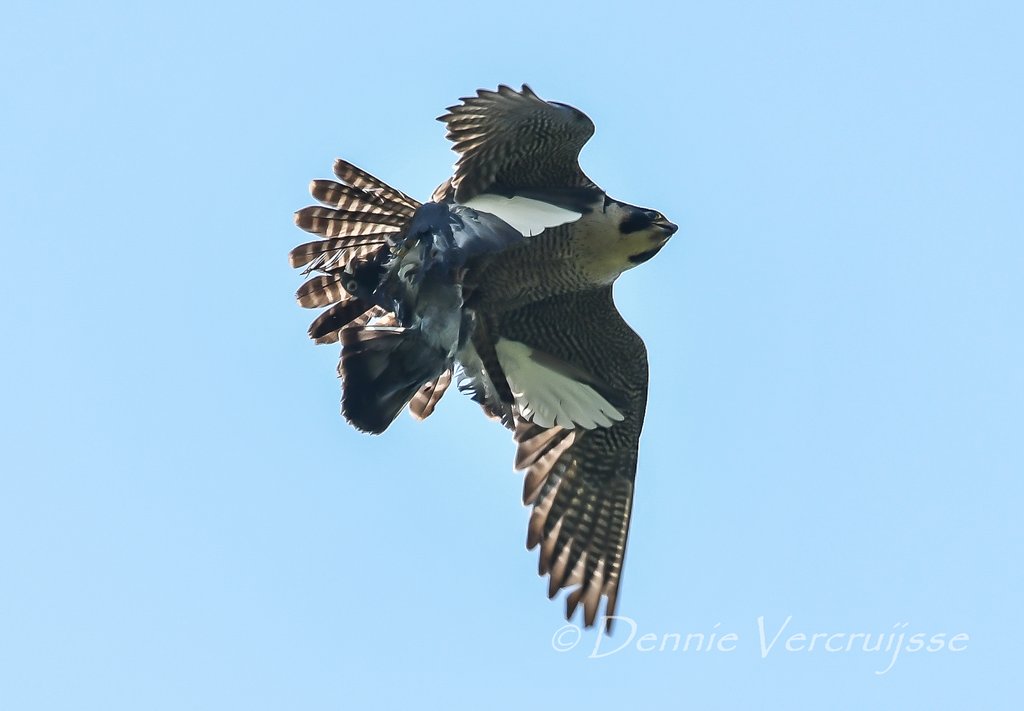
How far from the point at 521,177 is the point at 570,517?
316 cm

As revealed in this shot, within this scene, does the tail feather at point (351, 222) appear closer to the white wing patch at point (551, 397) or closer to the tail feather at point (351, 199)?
the tail feather at point (351, 199)

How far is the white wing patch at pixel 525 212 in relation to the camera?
1252 centimetres

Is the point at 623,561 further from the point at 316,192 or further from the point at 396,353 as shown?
the point at 316,192

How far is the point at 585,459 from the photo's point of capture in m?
14.2

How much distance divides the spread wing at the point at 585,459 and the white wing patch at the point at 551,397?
13cm

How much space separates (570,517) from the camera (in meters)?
14.0

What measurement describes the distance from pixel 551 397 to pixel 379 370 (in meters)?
1.81

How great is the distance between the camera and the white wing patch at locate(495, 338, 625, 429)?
1391 centimetres

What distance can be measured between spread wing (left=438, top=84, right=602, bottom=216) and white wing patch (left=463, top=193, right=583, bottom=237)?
40mm

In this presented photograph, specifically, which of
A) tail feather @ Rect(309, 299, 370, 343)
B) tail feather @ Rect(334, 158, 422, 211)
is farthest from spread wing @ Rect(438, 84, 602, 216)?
tail feather @ Rect(309, 299, 370, 343)

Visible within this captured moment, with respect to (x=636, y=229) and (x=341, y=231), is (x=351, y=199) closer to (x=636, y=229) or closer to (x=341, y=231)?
(x=341, y=231)

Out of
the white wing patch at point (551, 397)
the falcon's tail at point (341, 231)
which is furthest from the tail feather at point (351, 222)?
the white wing patch at point (551, 397)

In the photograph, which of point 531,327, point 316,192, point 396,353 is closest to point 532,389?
point 531,327

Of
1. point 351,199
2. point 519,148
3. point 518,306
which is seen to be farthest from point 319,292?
point 519,148
